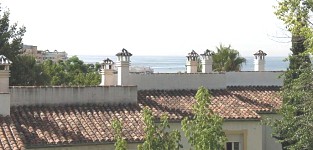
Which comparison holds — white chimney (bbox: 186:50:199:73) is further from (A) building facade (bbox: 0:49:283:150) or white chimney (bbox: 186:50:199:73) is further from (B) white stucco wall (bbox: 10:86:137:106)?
(B) white stucco wall (bbox: 10:86:137:106)

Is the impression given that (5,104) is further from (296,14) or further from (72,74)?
(72,74)

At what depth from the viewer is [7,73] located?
56.0ft

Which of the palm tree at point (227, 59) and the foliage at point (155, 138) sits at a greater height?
the palm tree at point (227, 59)

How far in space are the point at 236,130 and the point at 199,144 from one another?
34.9 feet

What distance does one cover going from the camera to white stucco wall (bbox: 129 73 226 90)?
2144cm

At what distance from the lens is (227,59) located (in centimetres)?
4281

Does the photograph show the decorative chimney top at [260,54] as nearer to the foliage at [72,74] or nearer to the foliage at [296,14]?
the foliage at [296,14]

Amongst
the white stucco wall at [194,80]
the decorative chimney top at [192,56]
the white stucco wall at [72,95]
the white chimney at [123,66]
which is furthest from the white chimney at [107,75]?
the decorative chimney top at [192,56]

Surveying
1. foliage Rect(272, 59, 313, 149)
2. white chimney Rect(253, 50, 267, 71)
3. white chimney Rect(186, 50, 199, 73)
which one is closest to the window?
foliage Rect(272, 59, 313, 149)

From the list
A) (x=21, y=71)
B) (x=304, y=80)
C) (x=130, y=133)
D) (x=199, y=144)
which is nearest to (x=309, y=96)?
(x=304, y=80)

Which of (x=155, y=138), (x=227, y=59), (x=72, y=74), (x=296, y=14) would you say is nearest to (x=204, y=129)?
(x=155, y=138)

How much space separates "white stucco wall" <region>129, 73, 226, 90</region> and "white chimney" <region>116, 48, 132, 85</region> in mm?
266

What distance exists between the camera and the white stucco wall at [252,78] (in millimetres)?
23958

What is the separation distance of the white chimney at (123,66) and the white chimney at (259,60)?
7.92m
